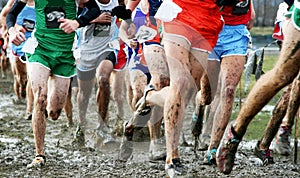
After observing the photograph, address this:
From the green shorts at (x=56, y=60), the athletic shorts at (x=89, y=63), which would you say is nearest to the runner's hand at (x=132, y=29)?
the green shorts at (x=56, y=60)

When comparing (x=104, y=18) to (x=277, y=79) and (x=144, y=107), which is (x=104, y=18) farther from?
(x=277, y=79)

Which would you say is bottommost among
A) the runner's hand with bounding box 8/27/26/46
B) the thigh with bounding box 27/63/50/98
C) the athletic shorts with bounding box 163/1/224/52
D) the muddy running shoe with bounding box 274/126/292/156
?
the muddy running shoe with bounding box 274/126/292/156

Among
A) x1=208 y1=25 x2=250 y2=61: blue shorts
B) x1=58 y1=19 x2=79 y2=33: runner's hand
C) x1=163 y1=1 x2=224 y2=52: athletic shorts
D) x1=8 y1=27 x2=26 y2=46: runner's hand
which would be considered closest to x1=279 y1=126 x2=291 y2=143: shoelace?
x1=208 y1=25 x2=250 y2=61: blue shorts

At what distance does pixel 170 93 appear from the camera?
241 inches

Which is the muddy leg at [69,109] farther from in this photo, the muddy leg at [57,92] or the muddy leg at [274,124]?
the muddy leg at [274,124]

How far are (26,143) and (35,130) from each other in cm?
169

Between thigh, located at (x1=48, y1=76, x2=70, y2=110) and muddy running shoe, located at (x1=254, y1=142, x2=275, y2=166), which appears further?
thigh, located at (x1=48, y1=76, x2=70, y2=110)

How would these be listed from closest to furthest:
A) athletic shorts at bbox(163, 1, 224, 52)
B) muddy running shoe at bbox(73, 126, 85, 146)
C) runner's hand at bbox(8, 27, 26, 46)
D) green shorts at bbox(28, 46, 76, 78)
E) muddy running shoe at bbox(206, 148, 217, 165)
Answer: athletic shorts at bbox(163, 1, 224, 52) → muddy running shoe at bbox(206, 148, 217, 165) → runner's hand at bbox(8, 27, 26, 46) → green shorts at bbox(28, 46, 76, 78) → muddy running shoe at bbox(73, 126, 85, 146)

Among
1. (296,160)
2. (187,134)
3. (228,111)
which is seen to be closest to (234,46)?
(228,111)

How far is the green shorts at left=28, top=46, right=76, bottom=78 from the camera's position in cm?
765

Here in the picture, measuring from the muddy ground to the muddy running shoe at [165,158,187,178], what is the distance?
0.07 metres

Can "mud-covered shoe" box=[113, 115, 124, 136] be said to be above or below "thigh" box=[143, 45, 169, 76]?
below

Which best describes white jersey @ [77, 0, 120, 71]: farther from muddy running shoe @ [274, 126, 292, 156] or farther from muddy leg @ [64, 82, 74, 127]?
muddy running shoe @ [274, 126, 292, 156]

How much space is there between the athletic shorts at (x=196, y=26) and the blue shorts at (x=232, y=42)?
2.88 feet
